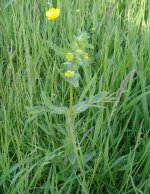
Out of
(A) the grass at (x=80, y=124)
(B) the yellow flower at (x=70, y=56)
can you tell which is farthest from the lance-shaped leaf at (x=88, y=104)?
(B) the yellow flower at (x=70, y=56)

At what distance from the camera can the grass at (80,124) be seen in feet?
3.30

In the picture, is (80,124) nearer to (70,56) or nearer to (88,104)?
(88,104)

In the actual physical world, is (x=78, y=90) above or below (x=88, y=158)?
above

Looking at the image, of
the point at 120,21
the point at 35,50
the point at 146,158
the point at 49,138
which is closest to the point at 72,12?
the point at 120,21

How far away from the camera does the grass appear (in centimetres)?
100

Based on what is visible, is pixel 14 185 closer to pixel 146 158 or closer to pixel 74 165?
pixel 74 165

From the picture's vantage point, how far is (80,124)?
3.89 ft

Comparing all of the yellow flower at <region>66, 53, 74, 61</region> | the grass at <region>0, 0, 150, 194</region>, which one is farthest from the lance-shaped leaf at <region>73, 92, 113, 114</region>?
the yellow flower at <region>66, 53, 74, 61</region>

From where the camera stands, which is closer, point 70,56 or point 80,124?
point 70,56

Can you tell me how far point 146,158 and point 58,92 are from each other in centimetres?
41

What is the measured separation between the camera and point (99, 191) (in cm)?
106

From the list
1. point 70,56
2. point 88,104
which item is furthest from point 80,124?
point 70,56

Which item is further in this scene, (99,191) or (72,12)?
(72,12)

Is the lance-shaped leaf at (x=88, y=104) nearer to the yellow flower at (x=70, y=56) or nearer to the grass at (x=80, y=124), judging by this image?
the grass at (x=80, y=124)
